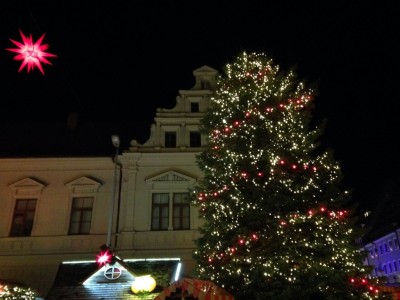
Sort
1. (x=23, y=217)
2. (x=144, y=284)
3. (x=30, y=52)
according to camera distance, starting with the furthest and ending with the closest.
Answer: (x=23, y=217), (x=144, y=284), (x=30, y=52)

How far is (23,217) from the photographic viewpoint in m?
17.9

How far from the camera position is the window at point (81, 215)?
696 inches

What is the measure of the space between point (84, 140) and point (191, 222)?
8.21 metres

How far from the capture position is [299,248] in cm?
1097

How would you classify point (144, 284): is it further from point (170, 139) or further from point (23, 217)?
point (170, 139)

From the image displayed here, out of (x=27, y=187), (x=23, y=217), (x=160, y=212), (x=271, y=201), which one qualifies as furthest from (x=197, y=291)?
(x=27, y=187)

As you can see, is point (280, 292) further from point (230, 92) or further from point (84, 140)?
point (84, 140)

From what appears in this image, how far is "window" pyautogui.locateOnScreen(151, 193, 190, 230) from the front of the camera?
17.7 metres

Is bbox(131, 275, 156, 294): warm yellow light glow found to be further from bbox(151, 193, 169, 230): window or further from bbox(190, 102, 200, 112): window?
bbox(190, 102, 200, 112): window

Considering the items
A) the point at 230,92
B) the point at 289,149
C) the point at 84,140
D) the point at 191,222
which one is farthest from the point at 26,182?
the point at 289,149

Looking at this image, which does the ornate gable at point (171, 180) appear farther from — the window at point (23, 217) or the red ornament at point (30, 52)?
the red ornament at point (30, 52)

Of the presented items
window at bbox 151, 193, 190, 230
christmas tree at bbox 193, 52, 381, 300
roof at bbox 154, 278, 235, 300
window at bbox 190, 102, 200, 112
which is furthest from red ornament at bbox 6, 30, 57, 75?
window at bbox 190, 102, 200, 112

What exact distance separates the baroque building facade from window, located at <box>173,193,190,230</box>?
0.05 m

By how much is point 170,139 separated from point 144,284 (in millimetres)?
8412
